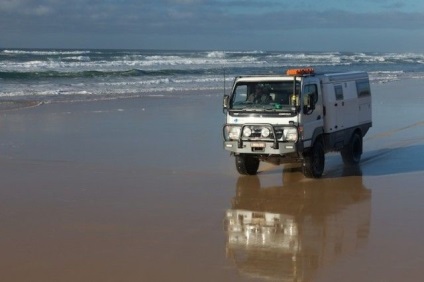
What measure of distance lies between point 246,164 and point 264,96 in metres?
1.24

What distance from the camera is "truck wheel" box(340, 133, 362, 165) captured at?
14.2 metres

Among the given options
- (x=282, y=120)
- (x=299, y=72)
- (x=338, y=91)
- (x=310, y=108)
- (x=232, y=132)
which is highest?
(x=299, y=72)

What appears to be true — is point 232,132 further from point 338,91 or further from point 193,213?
point 193,213

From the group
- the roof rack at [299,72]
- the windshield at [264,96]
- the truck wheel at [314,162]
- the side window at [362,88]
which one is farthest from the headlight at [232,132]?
the side window at [362,88]

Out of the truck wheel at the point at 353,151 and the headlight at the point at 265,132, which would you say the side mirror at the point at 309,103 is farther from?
the truck wheel at the point at 353,151

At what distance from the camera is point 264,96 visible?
12.4 meters

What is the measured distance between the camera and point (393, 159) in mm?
14422

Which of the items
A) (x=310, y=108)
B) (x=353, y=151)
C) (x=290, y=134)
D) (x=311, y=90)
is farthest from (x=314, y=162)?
(x=353, y=151)

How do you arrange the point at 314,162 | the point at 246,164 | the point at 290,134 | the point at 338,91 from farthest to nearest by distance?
the point at 338,91 < the point at 246,164 < the point at 314,162 < the point at 290,134

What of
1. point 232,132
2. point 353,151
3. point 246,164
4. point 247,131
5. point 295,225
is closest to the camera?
point 295,225

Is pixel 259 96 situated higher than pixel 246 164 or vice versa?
pixel 259 96

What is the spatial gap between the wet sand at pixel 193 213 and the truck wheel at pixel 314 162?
0.25 meters

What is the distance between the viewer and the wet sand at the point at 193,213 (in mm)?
7434

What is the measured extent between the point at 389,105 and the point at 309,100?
49.3ft
